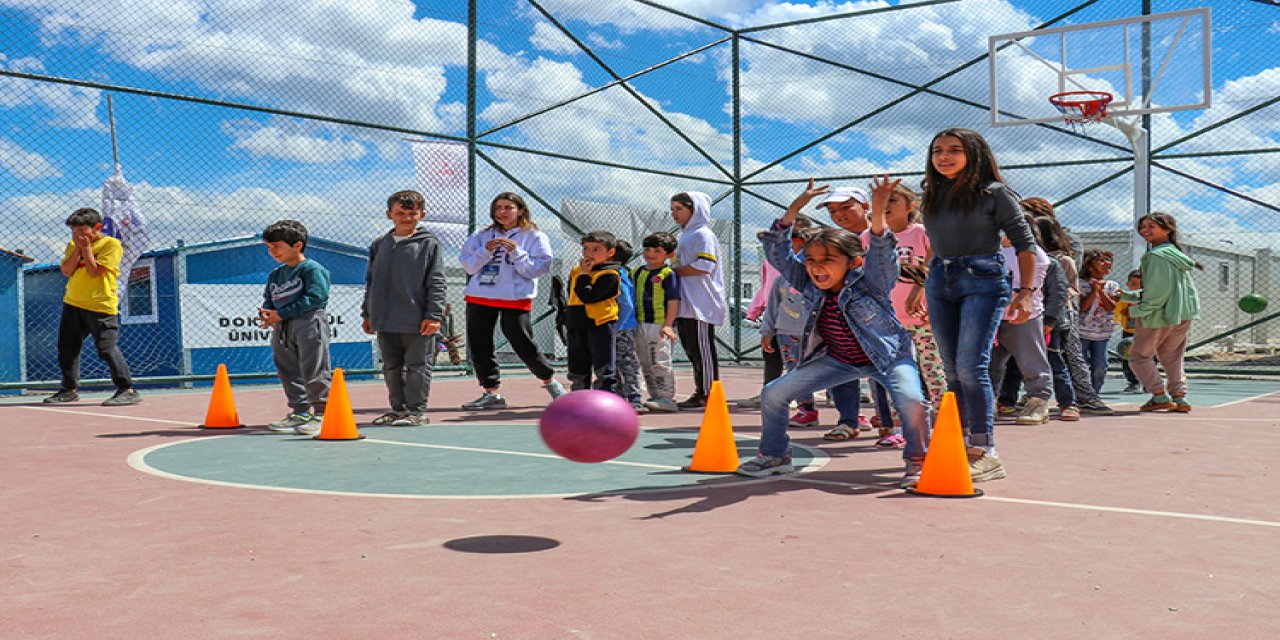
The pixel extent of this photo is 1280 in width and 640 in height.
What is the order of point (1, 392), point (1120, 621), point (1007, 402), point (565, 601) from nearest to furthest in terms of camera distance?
1. point (1120, 621)
2. point (565, 601)
3. point (1007, 402)
4. point (1, 392)

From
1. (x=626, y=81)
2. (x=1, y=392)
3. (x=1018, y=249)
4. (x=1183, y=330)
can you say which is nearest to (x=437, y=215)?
(x=626, y=81)

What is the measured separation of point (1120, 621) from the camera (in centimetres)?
311

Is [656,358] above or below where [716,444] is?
above

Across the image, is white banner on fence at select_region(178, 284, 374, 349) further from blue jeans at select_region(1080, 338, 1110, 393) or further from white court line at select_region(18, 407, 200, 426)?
blue jeans at select_region(1080, 338, 1110, 393)

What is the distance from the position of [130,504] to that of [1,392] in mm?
9572

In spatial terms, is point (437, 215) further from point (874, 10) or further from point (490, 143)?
point (874, 10)

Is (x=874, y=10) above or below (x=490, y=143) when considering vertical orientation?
above

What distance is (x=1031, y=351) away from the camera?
8.64m

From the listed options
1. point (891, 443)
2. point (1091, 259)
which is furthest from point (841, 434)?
point (1091, 259)

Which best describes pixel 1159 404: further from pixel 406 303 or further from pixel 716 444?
pixel 406 303

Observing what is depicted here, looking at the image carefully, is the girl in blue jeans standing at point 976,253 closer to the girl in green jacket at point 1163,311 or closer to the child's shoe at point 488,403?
the girl in green jacket at point 1163,311

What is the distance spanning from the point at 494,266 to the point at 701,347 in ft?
6.68

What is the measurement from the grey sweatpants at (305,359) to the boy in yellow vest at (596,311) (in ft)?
7.79

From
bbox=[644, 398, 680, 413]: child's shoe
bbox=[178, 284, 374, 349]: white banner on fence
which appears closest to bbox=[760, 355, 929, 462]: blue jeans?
bbox=[644, 398, 680, 413]: child's shoe
